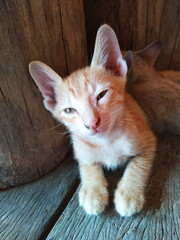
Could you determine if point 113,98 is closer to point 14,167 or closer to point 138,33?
point 14,167

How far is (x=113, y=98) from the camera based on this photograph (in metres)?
1.04

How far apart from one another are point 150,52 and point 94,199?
3.62 ft

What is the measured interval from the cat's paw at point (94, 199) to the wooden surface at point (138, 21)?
3.27 feet

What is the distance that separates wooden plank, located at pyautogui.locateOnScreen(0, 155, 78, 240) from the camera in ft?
3.39

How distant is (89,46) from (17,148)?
37.3 inches

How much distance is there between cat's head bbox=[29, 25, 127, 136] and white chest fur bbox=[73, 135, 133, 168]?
0.12 meters

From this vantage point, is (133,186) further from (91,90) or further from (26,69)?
(26,69)

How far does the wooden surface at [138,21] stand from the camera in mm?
1467

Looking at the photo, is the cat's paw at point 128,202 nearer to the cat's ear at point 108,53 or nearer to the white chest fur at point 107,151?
the white chest fur at point 107,151

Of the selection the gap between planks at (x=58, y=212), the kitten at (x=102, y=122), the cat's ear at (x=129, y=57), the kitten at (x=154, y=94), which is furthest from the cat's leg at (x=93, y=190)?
the cat's ear at (x=129, y=57)

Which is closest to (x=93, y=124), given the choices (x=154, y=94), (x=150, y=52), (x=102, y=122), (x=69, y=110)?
(x=102, y=122)

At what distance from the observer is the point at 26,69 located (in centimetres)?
99

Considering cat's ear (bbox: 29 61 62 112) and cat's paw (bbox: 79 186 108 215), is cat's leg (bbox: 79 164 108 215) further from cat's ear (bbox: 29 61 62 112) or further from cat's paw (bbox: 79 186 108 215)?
cat's ear (bbox: 29 61 62 112)

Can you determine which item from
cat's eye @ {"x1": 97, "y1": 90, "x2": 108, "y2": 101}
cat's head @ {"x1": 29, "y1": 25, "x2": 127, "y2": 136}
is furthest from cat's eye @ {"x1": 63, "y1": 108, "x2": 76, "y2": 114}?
cat's eye @ {"x1": 97, "y1": 90, "x2": 108, "y2": 101}
